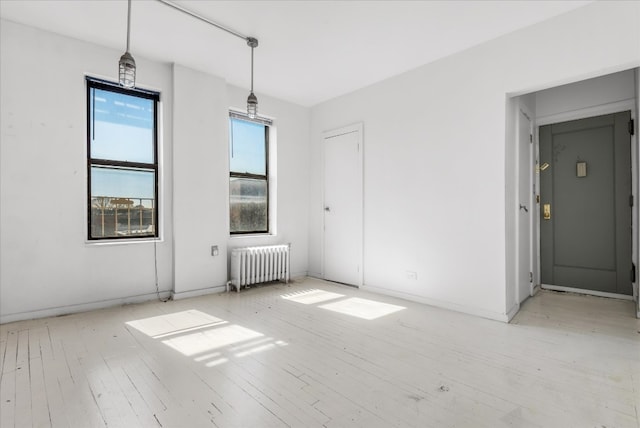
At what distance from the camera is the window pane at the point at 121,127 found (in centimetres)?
357

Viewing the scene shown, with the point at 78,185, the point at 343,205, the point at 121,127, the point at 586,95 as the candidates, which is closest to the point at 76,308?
the point at 78,185

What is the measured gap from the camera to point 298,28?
309 centimetres

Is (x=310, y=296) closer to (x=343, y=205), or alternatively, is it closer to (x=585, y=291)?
(x=343, y=205)

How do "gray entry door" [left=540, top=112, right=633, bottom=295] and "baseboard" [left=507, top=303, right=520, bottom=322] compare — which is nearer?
"baseboard" [left=507, top=303, right=520, bottom=322]

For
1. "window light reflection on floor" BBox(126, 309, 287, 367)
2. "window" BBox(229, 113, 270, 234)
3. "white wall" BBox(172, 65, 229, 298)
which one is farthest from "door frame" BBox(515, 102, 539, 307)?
"white wall" BBox(172, 65, 229, 298)

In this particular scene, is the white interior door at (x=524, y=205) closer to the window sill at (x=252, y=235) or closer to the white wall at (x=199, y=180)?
the window sill at (x=252, y=235)

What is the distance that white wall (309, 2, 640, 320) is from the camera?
2.78 metres

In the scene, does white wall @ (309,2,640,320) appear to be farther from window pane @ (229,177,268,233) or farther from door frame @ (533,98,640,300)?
window pane @ (229,177,268,233)

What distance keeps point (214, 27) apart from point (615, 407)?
A: 4.13 meters

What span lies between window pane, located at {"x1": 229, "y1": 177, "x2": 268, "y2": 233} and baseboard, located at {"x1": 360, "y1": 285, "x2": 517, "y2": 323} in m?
1.96

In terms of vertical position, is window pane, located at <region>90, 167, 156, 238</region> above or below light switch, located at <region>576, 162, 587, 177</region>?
below

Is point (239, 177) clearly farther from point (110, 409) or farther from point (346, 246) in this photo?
point (110, 409)

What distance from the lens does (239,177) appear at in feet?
15.7

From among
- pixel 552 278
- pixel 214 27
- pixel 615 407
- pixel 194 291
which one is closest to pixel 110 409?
pixel 194 291
